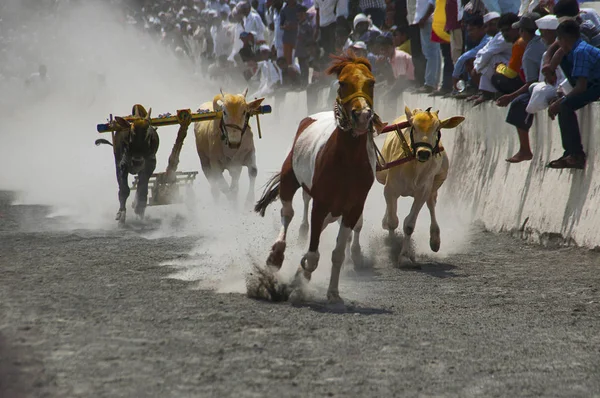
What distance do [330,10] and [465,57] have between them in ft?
23.2

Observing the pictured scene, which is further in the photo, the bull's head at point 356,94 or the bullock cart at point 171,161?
the bullock cart at point 171,161

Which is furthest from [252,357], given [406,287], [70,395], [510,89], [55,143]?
[55,143]

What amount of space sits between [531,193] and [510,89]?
59.9 inches

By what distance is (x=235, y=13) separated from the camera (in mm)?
31594

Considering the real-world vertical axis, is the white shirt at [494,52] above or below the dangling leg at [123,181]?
above

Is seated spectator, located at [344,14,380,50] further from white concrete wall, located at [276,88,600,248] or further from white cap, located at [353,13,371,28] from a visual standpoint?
white concrete wall, located at [276,88,600,248]

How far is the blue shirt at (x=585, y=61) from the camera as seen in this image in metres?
11.6

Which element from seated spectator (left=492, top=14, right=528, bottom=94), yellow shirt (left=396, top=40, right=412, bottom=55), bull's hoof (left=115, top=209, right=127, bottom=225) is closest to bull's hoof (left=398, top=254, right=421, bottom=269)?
seated spectator (left=492, top=14, right=528, bottom=94)

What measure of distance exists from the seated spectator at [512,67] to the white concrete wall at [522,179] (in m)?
0.41

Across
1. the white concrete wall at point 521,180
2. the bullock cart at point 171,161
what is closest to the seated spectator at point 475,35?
the white concrete wall at point 521,180

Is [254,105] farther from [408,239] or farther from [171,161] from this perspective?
[408,239]

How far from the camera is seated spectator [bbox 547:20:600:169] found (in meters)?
11.6

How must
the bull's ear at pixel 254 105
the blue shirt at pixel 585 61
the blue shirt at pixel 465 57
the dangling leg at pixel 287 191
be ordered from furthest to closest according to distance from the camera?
1. the bull's ear at pixel 254 105
2. the blue shirt at pixel 465 57
3. the blue shirt at pixel 585 61
4. the dangling leg at pixel 287 191

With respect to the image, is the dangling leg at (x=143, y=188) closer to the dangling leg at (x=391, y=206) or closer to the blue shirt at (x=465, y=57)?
the blue shirt at (x=465, y=57)
